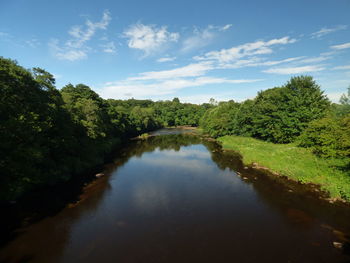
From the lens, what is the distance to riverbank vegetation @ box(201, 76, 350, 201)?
2000cm

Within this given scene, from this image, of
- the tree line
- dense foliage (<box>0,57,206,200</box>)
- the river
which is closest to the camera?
the river

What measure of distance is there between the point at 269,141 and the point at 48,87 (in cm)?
4214

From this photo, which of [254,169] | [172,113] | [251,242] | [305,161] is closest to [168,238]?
[251,242]

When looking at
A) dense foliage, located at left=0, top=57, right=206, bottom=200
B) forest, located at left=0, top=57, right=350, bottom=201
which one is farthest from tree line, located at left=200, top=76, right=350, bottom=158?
A: dense foliage, located at left=0, top=57, right=206, bottom=200

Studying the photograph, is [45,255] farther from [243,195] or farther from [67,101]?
[67,101]

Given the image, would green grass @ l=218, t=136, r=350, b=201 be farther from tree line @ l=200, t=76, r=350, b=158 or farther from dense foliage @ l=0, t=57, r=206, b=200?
dense foliage @ l=0, t=57, r=206, b=200

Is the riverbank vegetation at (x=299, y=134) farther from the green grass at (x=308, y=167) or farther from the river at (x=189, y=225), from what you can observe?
the river at (x=189, y=225)

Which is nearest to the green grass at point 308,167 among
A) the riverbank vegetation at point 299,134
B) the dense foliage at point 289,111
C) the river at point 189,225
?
the riverbank vegetation at point 299,134

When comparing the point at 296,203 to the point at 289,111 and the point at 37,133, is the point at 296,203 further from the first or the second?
the point at 37,133

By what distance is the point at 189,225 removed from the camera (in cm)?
1392

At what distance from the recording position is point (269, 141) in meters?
40.8

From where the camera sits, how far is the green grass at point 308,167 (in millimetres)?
17812

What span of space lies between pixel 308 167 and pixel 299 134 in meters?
15.4

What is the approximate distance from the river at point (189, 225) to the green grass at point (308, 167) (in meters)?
1.91
